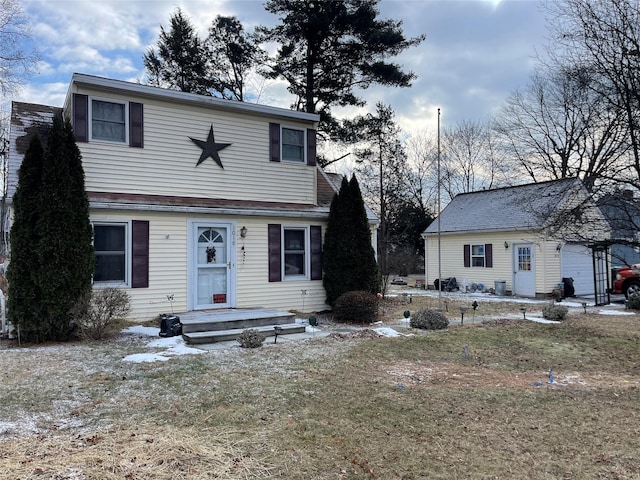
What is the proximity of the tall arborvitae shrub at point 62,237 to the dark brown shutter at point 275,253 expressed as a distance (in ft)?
13.2

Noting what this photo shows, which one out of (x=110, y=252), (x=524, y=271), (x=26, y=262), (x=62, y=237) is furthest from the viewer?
(x=524, y=271)

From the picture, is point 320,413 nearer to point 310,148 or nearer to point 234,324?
point 234,324

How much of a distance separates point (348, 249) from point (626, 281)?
11.4 m

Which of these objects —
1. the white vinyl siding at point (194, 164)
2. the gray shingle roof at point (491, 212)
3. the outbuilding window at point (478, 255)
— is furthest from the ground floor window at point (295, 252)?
the outbuilding window at point (478, 255)

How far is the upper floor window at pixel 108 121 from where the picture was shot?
9.51m

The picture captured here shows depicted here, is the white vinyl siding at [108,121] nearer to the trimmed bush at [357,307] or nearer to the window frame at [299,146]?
the window frame at [299,146]

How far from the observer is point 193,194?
34.3 ft

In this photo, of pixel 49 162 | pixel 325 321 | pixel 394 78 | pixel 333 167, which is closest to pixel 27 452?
pixel 49 162

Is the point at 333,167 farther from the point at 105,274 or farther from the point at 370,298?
the point at 105,274

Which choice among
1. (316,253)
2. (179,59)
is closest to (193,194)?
(316,253)

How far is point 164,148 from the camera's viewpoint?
A: 10.2m

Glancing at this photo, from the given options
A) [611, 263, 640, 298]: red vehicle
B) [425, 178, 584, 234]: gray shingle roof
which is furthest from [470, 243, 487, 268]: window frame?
[611, 263, 640, 298]: red vehicle

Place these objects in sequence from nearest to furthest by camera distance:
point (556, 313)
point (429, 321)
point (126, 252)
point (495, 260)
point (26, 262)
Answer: point (26, 262) → point (126, 252) → point (429, 321) → point (556, 313) → point (495, 260)

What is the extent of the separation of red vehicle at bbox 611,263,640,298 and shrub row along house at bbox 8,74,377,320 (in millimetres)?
11336
